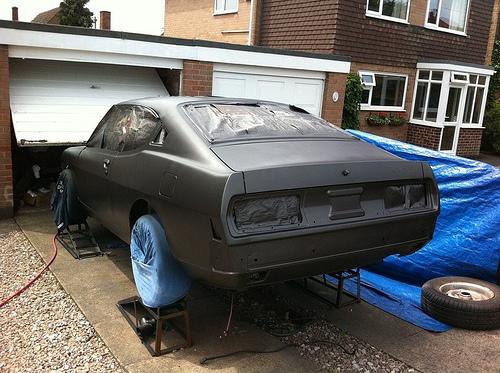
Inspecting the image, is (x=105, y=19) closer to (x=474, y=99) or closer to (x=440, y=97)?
(x=440, y=97)

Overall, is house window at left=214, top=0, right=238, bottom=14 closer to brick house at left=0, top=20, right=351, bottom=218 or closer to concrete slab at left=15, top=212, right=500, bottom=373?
brick house at left=0, top=20, right=351, bottom=218

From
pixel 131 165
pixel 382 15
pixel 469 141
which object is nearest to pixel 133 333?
pixel 131 165

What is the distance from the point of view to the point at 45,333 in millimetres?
3834

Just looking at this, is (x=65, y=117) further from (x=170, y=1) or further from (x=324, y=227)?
(x=170, y=1)

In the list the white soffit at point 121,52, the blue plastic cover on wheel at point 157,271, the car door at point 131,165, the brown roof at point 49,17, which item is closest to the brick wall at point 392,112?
the white soffit at point 121,52

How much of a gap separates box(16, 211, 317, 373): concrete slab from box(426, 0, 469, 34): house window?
13.6 meters

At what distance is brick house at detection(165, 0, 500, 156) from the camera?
13609mm

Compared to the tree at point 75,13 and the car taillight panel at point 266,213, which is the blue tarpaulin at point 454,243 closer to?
the car taillight panel at point 266,213

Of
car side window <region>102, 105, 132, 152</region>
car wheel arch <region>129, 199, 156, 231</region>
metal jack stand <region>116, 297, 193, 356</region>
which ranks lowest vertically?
metal jack stand <region>116, 297, 193, 356</region>

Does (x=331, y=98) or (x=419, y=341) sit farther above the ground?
(x=331, y=98)

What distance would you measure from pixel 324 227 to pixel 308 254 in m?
0.21

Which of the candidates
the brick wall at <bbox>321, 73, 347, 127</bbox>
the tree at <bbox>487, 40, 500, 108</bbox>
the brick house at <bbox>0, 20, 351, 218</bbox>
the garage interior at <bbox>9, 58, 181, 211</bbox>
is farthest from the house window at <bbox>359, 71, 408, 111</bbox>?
the garage interior at <bbox>9, 58, 181, 211</bbox>

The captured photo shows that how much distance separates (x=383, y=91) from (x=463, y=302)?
11532mm

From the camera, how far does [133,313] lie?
4113mm
